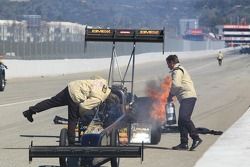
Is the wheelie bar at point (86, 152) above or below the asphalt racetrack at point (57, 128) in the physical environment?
above

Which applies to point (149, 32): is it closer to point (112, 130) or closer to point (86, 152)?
point (112, 130)

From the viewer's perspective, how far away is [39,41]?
189 feet

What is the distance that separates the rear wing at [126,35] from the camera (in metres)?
→ 13.7

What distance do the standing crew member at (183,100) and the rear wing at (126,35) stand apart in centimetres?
66

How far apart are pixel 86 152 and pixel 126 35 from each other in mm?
4989

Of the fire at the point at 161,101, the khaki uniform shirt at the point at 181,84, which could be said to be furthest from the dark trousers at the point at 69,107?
the fire at the point at 161,101

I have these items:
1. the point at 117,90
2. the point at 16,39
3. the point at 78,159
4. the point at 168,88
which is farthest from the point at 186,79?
the point at 16,39

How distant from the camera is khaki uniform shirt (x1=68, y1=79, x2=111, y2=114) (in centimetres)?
1071

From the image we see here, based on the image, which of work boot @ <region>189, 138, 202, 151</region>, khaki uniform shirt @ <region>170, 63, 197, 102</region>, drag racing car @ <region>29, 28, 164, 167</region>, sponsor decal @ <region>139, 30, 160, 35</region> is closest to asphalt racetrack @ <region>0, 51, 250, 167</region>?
work boot @ <region>189, 138, 202, 151</region>

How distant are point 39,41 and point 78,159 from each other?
4846 cm

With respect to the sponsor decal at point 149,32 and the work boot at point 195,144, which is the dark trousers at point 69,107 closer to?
the work boot at point 195,144

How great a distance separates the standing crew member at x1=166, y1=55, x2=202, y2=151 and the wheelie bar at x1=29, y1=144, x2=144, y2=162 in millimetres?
4169

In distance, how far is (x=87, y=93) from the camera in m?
10.7

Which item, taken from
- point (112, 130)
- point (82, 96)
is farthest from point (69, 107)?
point (112, 130)
